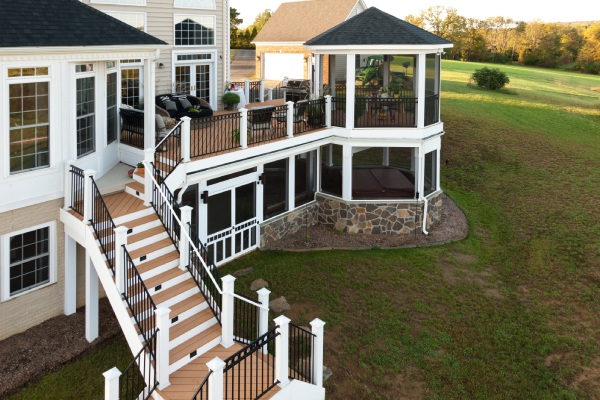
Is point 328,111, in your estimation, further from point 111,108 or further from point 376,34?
point 111,108

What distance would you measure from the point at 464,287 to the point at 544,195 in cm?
934

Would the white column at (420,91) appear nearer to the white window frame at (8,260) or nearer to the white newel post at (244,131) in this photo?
the white newel post at (244,131)

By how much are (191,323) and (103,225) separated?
2628 mm

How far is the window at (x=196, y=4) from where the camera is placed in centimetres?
1920

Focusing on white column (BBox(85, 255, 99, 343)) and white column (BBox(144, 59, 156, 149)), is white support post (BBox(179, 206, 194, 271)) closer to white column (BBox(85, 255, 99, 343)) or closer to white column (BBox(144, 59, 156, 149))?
white column (BBox(85, 255, 99, 343))

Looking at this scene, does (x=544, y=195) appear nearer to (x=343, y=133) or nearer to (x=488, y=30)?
(x=343, y=133)

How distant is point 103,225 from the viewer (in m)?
10.4

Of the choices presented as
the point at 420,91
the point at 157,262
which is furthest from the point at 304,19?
the point at 157,262

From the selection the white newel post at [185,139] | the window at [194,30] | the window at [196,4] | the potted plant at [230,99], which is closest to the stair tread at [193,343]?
the white newel post at [185,139]

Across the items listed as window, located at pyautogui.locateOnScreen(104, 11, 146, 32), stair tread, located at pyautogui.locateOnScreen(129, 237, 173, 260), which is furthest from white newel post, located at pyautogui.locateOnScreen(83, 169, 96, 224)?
window, located at pyautogui.locateOnScreen(104, 11, 146, 32)

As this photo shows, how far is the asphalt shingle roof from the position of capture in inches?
635

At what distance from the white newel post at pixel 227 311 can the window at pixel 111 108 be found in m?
6.02

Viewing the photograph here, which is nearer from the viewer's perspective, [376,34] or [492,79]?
[376,34]

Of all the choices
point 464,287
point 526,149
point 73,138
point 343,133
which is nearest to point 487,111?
point 526,149
